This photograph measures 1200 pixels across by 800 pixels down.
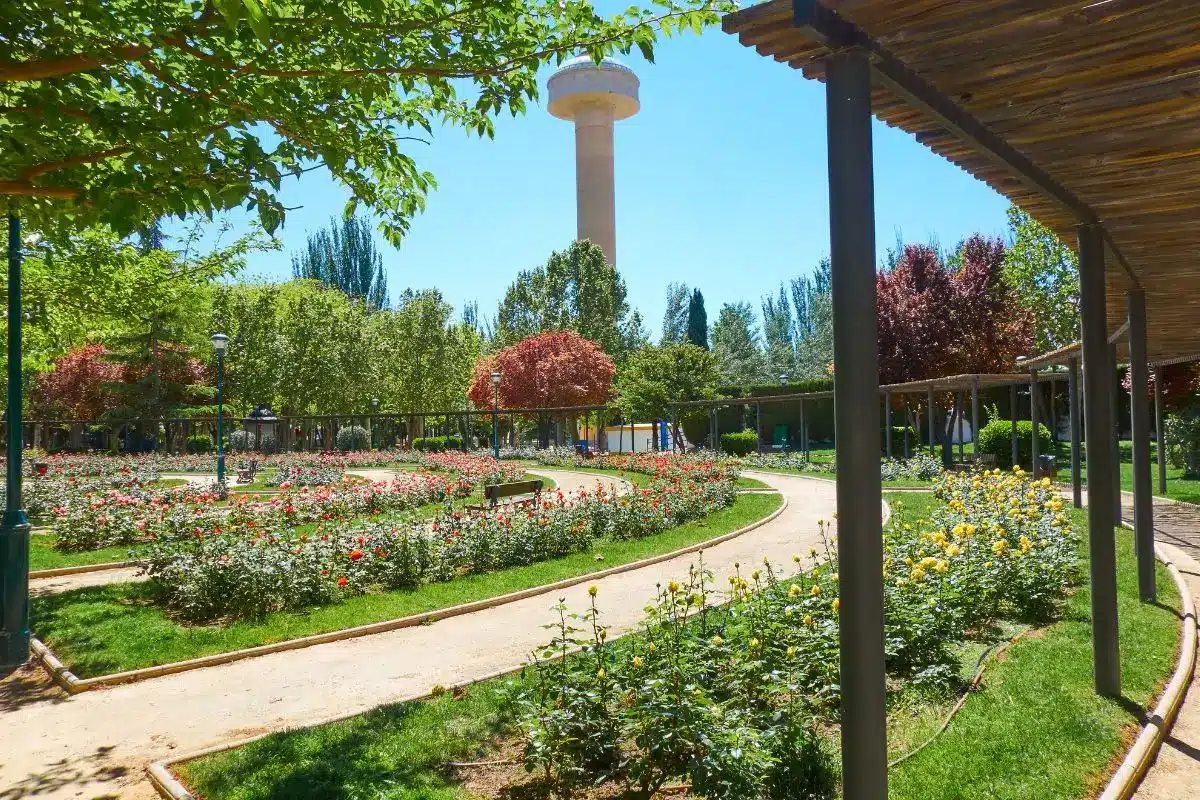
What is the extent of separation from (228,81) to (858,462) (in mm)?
4575

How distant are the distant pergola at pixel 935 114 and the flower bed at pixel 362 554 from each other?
616 cm

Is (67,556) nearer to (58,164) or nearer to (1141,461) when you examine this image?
(58,164)

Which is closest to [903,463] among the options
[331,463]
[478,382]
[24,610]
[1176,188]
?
[331,463]

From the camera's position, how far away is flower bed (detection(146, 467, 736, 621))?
7.27 meters

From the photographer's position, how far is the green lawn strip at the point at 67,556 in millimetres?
9563

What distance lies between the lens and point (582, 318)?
48844 millimetres

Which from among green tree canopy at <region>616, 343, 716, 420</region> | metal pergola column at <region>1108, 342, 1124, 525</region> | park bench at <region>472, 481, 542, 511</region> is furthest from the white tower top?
metal pergola column at <region>1108, 342, 1124, 525</region>

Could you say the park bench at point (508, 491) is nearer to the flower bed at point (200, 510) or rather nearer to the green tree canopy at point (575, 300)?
the flower bed at point (200, 510)

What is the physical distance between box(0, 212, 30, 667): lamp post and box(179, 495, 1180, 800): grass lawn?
3399 mm

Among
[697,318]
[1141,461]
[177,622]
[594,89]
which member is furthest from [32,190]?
[697,318]

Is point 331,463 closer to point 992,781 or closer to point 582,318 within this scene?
point 992,781

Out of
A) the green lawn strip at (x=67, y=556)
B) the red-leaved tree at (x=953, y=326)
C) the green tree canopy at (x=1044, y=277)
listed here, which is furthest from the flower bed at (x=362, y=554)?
the red-leaved tree at (x=953, y=326)

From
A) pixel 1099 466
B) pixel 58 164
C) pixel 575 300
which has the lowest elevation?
pixel 1099 466

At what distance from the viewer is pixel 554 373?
3856cm
